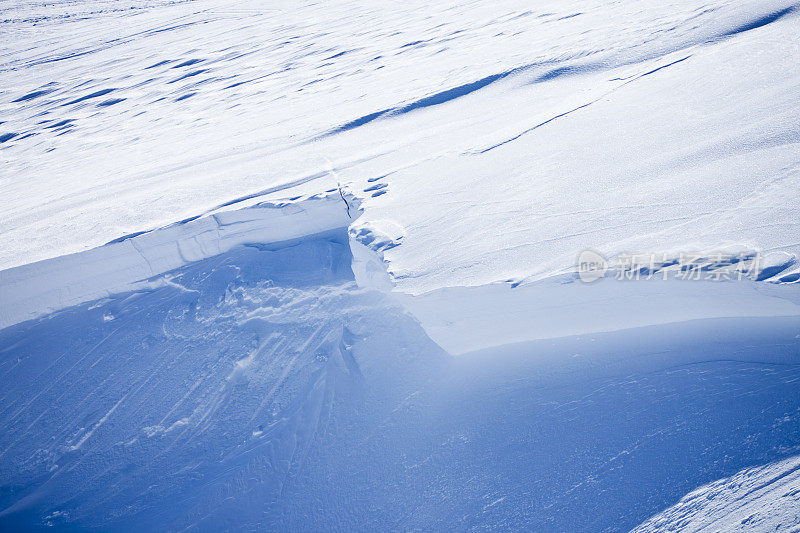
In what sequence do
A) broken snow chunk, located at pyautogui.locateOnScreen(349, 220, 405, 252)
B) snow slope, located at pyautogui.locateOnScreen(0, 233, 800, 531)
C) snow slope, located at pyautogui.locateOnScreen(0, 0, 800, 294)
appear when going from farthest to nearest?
broken snow chunk, located at pyautogui.locateOnScreen(349, 220, 405, 252) → snow slope, located at pyautogui.locateOnScreen(0, 0, 800, 294) → snow slope, located at pyautogui.locateOnScreen(0, 233, 800, 531)

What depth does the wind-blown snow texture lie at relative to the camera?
1921 mm

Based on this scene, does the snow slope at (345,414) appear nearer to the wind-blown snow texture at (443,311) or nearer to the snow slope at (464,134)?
the wind-blown snow texture at (443,311)

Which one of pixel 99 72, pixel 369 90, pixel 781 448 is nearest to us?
pixel 781 448

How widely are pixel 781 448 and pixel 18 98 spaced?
8.15 meters

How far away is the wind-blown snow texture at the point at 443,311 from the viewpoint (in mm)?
1921

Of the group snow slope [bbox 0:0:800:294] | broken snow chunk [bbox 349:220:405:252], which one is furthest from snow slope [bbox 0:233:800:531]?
snow slope [bbox 0:0:800:294]

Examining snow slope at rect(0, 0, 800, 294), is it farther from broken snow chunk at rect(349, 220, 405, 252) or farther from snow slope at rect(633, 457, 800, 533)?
snow slope at rect(633, 457, 800, 533)

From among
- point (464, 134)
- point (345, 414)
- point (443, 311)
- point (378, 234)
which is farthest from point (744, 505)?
point (464, 134)

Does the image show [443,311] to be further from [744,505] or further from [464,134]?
[464,134]

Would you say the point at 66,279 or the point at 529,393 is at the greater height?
the point at 66,279

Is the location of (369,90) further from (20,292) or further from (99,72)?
(99,72)

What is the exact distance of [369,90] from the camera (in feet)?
14.7

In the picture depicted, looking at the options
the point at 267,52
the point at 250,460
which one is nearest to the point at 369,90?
the point at 267,52

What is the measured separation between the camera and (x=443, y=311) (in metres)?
2.29
